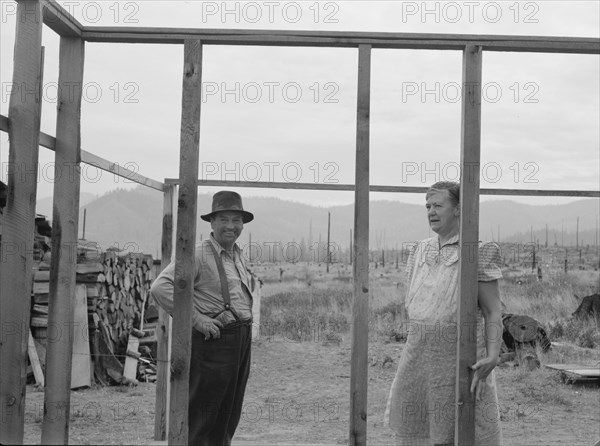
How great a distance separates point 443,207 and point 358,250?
512 millimetres

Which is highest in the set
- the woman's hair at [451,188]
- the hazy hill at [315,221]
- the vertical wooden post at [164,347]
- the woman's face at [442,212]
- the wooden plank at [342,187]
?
the hazy hill at [315,221]

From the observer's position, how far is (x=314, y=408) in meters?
8.41

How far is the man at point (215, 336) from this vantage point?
427 cm

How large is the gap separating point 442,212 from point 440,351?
0.70m

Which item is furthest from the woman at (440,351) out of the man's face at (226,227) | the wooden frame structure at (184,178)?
the man's face at (226,227)

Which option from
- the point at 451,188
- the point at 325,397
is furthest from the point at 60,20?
the point at 325,397

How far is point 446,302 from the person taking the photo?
377 centimetres

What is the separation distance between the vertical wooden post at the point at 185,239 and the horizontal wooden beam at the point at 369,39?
0.10m

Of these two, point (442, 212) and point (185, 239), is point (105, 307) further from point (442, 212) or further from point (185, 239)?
point (442, 212)

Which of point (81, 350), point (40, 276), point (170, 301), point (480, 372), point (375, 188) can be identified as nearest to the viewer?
point (480, 372)

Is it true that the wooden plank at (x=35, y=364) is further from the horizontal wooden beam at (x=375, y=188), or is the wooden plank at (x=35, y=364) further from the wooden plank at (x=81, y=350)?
the horizontal wooden beam at (x=375, y=188)

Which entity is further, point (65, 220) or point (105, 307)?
point (105, 307)

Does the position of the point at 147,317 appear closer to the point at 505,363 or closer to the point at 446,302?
the point at 505,363

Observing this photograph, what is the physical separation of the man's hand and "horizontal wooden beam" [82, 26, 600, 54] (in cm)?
152
